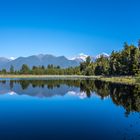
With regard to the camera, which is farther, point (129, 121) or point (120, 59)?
point (120, 59)

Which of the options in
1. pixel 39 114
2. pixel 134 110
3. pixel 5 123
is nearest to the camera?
pixel 5 123

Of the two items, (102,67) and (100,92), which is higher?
(102,67)

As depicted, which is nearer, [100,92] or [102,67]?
[100,92]

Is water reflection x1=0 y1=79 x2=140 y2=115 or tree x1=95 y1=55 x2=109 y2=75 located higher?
tree x1=95 y1=55 x2=109 y2=75

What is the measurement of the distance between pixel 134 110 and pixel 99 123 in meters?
7.79

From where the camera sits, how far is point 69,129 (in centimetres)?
1858

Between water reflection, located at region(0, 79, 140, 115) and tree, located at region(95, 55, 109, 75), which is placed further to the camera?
tree, located at region(95, 55, 109, 75)

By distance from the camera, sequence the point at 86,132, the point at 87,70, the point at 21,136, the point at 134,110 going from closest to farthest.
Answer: the point at 21,136
the point at 86,132
the point at 134,110
the point at 87,70

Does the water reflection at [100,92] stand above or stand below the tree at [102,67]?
below

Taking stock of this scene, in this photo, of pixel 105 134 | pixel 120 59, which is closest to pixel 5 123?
pixel 105 134

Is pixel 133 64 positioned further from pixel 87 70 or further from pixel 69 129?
pixel 87 70

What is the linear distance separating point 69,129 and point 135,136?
14.9 feet

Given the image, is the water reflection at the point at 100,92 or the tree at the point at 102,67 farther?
the tree at the point at 102,67

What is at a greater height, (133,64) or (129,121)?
(133,64)
